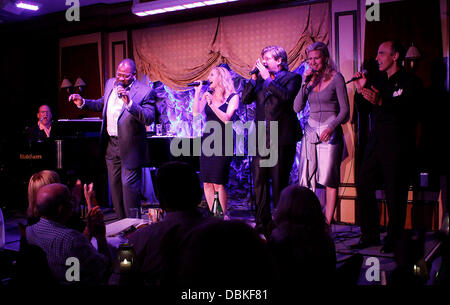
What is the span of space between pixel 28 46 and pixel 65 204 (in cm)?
629

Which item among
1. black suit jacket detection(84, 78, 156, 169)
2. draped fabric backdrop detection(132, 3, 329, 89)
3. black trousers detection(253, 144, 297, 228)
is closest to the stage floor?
black trousers detection(253, 144, 297, 228)

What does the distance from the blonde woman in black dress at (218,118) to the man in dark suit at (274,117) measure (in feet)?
0.85

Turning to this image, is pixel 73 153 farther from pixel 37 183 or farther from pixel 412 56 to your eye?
pixel 412 56

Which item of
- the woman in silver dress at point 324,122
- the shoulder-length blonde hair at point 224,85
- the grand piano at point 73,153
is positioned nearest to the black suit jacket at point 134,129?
the shoulder-length blonde hair at point 224,85

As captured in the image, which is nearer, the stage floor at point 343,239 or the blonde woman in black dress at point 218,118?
the stage floor at point 343,239

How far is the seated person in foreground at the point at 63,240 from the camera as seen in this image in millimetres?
1956

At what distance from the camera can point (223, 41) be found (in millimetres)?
5848

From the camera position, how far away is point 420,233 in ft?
4.77

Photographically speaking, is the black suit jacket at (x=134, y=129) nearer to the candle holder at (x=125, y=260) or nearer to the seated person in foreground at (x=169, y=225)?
the seated person in foreground at (x=169, y=225)

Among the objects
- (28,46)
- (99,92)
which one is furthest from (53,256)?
(28,46)

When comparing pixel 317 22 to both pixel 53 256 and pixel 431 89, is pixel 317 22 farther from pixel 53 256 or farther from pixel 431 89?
pixel 53 256

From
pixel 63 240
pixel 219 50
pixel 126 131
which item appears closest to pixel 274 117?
pixel 126 131

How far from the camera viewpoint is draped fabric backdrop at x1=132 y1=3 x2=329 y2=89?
17.4ft

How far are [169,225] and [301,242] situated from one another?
57 centimetres
